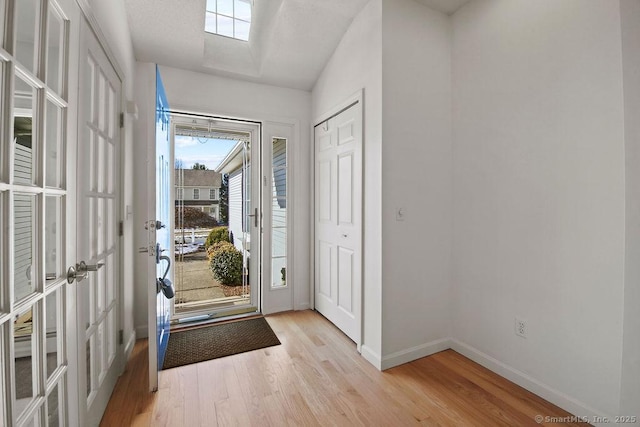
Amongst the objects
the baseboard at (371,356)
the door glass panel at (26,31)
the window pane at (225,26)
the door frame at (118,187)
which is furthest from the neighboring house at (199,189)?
the baseboard at (371,356)

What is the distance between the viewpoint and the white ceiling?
2.25 m

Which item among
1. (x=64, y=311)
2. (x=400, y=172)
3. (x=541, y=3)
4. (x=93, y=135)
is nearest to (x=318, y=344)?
(x=400, y=172)

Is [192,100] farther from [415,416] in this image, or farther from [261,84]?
[415,416]

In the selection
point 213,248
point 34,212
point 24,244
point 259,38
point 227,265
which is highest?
point 259,38

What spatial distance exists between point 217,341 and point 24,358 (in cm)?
177

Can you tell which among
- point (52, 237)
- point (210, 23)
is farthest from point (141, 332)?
point (210, 23)

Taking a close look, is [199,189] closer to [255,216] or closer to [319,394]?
[255,216]

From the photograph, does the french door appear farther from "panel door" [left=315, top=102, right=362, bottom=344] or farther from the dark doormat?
"panel door" [left=315, top=102, right=362, bottom=344]

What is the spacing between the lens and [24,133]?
2.94 feet

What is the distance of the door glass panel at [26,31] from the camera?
0.85 metres

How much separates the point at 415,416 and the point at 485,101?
216cm

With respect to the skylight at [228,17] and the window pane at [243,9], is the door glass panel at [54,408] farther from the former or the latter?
the window pane at [243,9]

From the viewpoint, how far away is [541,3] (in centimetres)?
181

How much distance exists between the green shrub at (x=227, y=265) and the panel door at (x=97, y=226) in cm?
160
